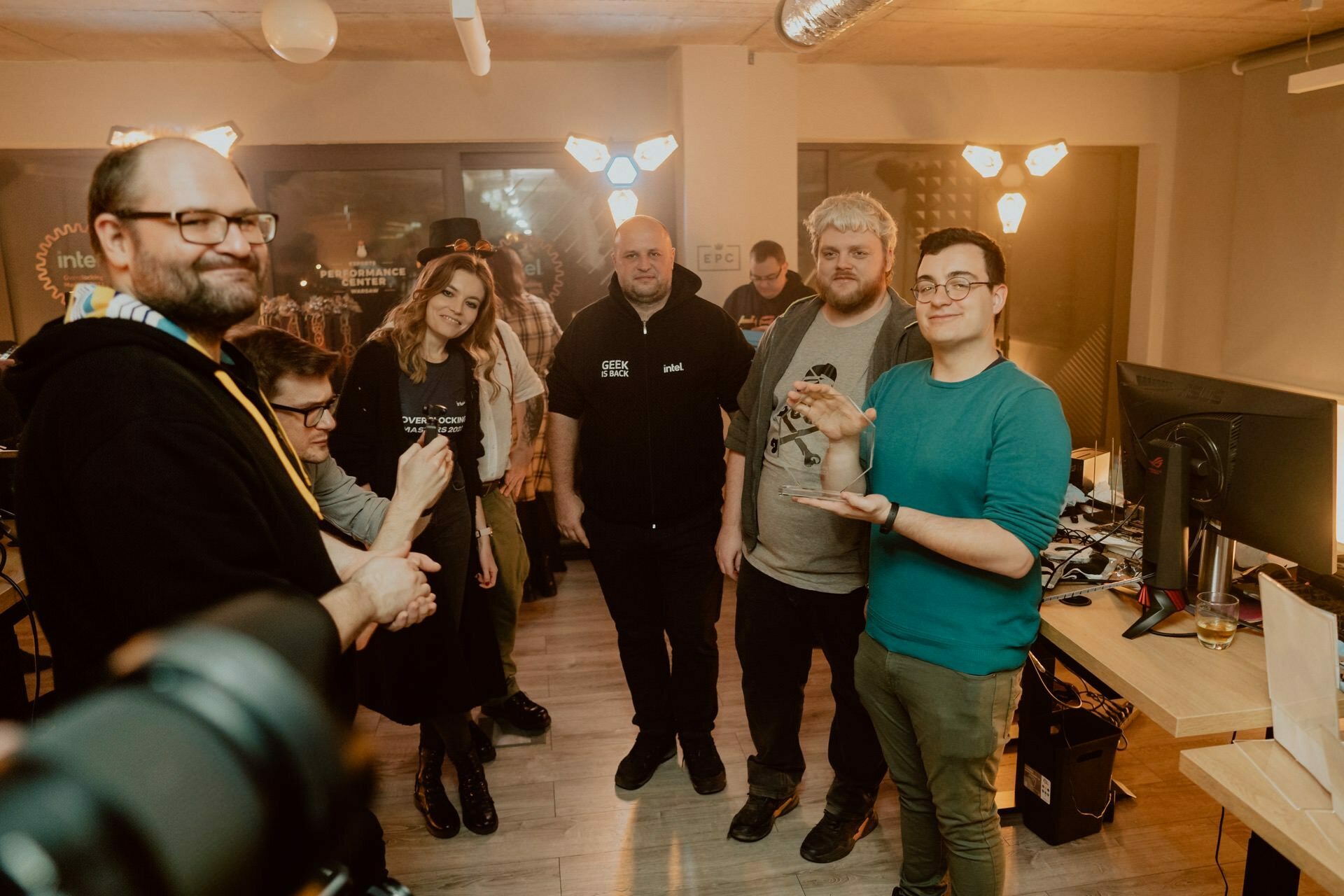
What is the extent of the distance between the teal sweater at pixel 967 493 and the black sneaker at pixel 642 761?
1.02 metres

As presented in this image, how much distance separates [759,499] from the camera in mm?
2160

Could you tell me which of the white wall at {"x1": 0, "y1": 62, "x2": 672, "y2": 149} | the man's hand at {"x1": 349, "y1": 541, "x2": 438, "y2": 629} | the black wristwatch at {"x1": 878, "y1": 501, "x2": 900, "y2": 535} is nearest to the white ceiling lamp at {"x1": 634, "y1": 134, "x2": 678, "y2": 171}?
the white wall at {"x1": 0, "y1": 62, "x2": 672, "y2": 149}

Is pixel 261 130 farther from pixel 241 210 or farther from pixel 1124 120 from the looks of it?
pixel 1124 120

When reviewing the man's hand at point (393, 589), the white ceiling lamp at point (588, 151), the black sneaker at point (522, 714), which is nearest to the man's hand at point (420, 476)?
the man's hand at point (393, 589)

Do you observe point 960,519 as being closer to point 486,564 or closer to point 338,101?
point 486,564

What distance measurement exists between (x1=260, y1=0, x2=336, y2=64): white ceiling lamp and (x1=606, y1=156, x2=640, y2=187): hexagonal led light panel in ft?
5.89

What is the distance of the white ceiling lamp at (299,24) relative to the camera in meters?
2.63

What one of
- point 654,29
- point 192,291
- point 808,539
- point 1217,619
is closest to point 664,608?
point 808,539

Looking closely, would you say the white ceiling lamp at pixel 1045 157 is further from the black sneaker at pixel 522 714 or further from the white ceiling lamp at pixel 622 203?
the black sneaker at pixel 522 714

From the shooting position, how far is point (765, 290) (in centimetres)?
411

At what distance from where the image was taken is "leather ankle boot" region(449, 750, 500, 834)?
7.39ft

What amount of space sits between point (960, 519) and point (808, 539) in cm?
56

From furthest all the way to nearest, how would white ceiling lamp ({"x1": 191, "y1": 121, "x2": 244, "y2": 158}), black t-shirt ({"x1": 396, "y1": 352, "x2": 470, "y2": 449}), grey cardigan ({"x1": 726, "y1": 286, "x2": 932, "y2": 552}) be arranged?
1. white ceiling lamp ({"x1": 191, "y1": 121, "x2": 244, "y2": 158})
2. black t-shirt ({"x1": 396, "y1": 352, "x2": 470, "y2": 449})
3. grey cardigan ({"x1": 726, "y1": 286, "x2": 932, "y2": 552})

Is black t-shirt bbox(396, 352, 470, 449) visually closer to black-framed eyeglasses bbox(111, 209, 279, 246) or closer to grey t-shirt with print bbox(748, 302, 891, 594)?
grey t-shirt with print bbox(748, 302, 891, 594)
